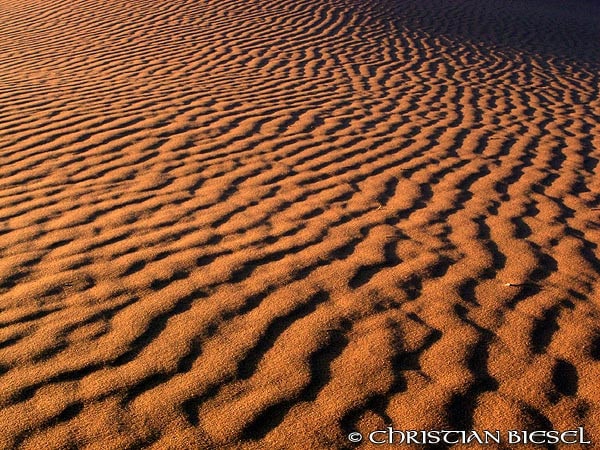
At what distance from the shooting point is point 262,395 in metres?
2.56

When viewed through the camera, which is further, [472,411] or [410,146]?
[410,146]

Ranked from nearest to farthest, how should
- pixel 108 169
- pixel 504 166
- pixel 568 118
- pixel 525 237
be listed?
pixel 525 237 → pixel 108 169 → pixel 504 166 → pixel 568 118

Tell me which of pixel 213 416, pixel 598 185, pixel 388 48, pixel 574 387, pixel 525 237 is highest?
pixel 213 416

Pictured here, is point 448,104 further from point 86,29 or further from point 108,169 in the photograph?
point 86,29

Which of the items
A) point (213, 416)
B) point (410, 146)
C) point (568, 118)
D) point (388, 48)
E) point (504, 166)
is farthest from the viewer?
point (388, 48)

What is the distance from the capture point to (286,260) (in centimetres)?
364

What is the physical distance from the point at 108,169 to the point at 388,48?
711 cm

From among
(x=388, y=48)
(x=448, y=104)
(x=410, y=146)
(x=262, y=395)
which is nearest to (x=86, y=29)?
(x=388, y=48)

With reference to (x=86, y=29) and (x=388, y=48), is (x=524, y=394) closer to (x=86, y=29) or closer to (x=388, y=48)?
(x=388, y=48)

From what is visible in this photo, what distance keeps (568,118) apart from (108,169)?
5.34 m

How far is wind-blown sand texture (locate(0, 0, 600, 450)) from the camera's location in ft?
8.28

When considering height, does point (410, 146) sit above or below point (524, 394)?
below

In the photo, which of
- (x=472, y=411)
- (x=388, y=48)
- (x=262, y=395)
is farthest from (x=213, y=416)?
(x=388, y=48)

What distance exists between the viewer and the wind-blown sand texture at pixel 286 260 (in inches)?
99.3
